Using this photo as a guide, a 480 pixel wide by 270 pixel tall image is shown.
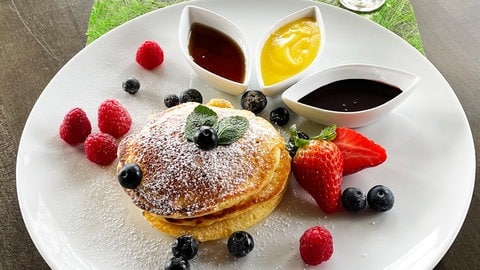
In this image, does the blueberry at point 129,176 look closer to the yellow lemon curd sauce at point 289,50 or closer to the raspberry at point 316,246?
the raspberry at point 316,246

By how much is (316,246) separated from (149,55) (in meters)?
1.05

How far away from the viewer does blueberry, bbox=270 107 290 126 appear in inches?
77.7

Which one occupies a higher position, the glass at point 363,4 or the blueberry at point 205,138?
the blueberry at point 205,138

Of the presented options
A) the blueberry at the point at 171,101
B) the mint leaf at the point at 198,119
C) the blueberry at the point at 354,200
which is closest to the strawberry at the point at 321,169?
the blueberry at the point at 354,200

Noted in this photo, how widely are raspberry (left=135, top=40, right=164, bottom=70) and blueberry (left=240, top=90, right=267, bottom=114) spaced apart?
15.9 inches

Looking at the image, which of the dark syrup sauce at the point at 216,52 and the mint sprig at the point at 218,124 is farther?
the dark syrup sauce at the point at 216,52

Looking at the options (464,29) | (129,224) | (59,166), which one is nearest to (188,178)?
(129,224)

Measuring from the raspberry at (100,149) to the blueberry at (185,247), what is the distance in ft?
1.40

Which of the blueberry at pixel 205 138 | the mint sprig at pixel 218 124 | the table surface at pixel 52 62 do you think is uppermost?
the blueberry at pixel 205 138

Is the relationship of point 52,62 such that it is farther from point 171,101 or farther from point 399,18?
Result: point 399,18

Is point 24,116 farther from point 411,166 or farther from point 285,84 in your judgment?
point 411,166

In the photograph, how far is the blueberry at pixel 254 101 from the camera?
1987mm

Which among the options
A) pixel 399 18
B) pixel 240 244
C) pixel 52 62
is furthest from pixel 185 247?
pixel 399 18

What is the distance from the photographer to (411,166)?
72.8 inches
